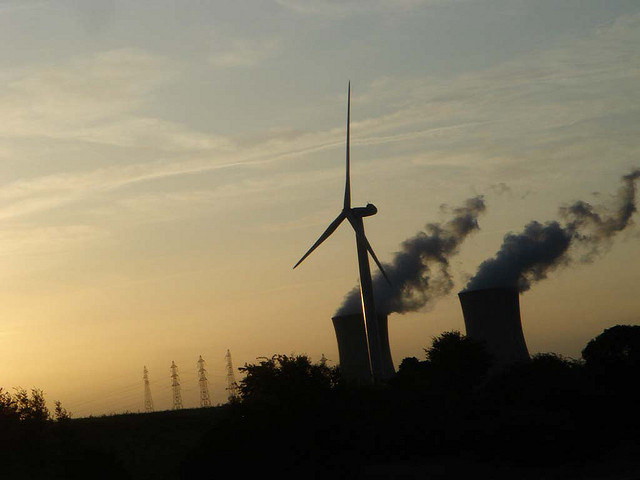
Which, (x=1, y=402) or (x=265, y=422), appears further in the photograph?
(x=1, y=402)

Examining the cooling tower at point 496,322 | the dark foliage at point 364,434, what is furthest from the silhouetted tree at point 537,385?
the cooling tower at point 496,322

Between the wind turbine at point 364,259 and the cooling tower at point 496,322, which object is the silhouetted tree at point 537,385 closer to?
the cooling tower at point 496,322

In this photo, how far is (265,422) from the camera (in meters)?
48.3

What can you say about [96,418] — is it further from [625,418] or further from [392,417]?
[625,418]

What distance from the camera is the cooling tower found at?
74.4m

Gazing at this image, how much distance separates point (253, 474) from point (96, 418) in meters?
24.1

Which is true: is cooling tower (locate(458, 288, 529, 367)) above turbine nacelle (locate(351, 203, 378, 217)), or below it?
below

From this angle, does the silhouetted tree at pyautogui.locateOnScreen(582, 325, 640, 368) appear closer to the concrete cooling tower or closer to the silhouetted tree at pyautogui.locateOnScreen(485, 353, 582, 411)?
the silhouetted tree at pyautogui.locateOnScreen(485, 353, 582, 411)

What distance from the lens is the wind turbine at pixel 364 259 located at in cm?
7082

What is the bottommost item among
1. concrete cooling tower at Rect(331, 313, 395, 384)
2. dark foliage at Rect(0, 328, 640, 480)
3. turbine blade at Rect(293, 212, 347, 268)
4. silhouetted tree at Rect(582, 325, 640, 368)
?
dark foliage at Rect(0, 328, 640, 480)

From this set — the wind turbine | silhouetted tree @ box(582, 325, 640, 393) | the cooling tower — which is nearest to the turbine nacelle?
the wind turbine

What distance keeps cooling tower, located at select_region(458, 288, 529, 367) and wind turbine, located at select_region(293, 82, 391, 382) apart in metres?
8.09

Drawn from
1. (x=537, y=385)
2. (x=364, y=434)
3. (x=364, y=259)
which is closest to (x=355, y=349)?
(x=364, y=259)

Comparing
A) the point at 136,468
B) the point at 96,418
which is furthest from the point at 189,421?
the point at 136,468
